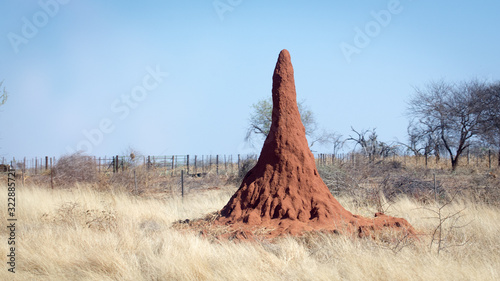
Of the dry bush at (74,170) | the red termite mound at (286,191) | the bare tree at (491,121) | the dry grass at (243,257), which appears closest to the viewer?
the dry grass at (243,257)

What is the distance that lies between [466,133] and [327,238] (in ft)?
78.5

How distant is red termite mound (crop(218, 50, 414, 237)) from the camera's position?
7.48 m

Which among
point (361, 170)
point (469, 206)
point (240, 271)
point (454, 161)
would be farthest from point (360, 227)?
point (454, 161)

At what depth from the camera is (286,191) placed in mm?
8086

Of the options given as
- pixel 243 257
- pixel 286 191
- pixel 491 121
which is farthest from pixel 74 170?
pixel 491 121

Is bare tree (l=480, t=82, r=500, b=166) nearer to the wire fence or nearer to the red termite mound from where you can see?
the wire fence

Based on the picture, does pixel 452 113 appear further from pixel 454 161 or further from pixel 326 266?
pixel 326 266

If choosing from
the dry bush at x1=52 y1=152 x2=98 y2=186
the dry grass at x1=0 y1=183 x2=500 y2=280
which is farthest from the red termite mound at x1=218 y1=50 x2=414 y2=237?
the dry bush at x1=52 y1=152 x2=98 y2=186

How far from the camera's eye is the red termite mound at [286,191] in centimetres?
748

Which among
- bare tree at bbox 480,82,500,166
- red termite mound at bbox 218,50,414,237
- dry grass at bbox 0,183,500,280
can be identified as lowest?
dry grass at bbox 0,183,500,280

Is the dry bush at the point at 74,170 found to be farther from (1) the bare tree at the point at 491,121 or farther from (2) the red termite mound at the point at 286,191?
(1) the bare tree at the point at 491,121

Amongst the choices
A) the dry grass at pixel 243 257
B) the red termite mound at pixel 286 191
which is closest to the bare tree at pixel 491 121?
the dry grass at pixel 243 257

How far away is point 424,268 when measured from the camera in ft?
15.5

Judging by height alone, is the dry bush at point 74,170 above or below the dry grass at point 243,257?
above
